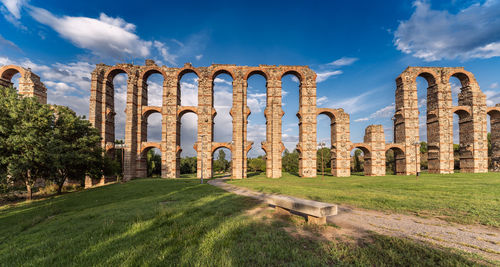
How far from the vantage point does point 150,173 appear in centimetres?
3762

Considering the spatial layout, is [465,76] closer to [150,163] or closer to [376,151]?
[376,151]

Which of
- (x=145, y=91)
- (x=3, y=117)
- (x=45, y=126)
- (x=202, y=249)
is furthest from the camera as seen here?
(x=145, y=91)

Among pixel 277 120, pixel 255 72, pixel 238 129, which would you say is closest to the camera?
pixel 238 129

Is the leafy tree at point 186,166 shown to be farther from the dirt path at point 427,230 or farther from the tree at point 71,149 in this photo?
the dirt path at point 427,230

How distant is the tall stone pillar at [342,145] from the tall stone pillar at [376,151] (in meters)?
3.57

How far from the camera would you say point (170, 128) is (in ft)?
94.0

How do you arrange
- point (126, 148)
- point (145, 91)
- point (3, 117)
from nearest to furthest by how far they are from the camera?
point (3, 117) → point (126, 148) → point (145, 91)

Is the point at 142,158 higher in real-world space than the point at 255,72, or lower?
lower

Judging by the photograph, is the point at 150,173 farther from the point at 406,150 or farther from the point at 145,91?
the point at 406,150

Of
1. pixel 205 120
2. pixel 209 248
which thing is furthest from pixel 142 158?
pixel 209 248

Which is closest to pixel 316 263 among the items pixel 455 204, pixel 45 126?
pixel 455 204

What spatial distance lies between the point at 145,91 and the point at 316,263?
A: 34069 mm

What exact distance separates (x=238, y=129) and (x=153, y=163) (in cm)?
2173

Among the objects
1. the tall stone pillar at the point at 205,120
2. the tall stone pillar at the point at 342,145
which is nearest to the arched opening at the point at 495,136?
the tall stone pillar at the point at 342,145
